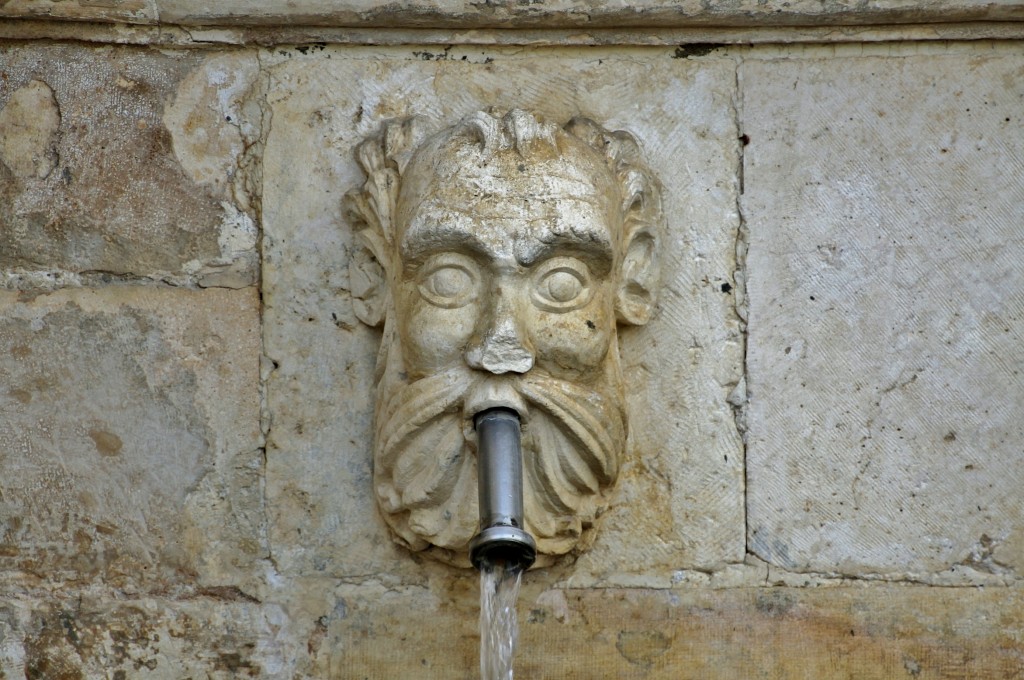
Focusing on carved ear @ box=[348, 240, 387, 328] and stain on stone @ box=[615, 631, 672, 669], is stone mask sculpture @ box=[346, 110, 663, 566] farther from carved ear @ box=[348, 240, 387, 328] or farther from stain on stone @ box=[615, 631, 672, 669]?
stain on stone @ box=[615, 631, 672, 669]

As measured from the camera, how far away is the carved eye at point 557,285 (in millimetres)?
2963

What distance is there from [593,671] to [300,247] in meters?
0.92

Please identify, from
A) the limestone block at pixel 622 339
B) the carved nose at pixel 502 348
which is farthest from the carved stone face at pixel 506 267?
the limestone block at pixel 622 339

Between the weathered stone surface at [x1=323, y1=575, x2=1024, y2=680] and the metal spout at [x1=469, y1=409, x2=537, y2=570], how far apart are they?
0.23m

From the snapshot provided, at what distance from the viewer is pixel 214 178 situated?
320cm

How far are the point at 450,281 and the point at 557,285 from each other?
0.59 ft

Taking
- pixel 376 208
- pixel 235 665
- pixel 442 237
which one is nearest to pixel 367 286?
pixel 376 208

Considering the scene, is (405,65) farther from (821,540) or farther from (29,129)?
Answer: (821,540)

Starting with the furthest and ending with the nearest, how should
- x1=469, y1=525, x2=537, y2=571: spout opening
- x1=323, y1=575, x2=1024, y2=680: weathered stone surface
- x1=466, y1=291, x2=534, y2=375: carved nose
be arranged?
x1=323, y1=575, x2=1024, y2=680: weathered stone surface, x1=466, y1=291, x2=534, y2=375: carved nose, x1=469, y1=525, x2=537, y2=571: spout opening

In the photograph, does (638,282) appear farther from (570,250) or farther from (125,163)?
(125,163)

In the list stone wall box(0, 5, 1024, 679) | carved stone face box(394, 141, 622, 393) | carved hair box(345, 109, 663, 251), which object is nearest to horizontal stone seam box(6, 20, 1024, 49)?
stone wall box(0, 5, 1024, 679)

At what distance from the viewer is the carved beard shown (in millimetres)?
2955

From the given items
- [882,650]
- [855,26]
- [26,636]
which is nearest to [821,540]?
[882,650]

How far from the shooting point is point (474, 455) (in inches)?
117
